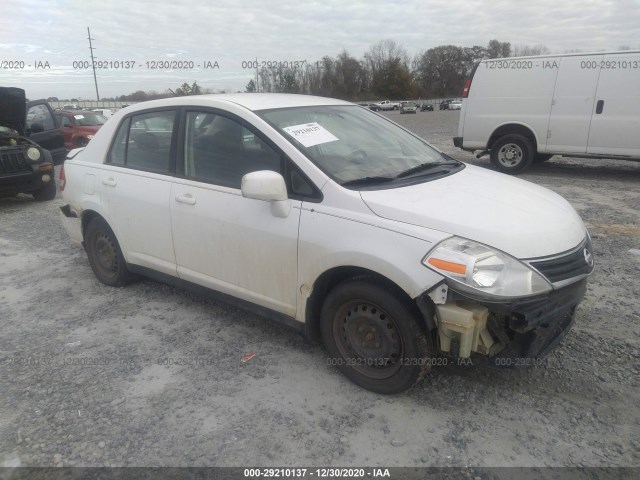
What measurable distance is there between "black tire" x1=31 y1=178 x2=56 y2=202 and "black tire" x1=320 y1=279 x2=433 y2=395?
305 inches

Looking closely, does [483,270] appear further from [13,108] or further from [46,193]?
[13,108]

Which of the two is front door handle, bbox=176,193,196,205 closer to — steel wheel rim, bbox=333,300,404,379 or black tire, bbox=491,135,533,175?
steel wheel rim, bbox=333,300,404,379

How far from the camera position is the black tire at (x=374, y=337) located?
2.53 meters

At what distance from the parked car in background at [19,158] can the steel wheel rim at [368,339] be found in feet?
24.7

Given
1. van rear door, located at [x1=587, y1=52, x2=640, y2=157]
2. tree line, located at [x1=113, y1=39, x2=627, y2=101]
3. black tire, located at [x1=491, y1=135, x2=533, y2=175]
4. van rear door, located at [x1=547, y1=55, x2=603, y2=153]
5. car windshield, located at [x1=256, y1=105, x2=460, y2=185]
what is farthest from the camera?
tree line, located at [x1=113, y1=39, x2=627, y2=101]

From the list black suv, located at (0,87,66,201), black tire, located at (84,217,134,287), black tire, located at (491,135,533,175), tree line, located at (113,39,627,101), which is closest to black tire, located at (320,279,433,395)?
black tire, located at (84,217,134,287)

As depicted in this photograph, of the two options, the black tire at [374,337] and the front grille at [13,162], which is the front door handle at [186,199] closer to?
the black tire at [374,337]

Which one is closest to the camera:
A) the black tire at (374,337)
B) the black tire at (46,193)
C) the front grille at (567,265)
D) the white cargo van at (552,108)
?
the front grille at (567,265)

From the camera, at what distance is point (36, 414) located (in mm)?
2723

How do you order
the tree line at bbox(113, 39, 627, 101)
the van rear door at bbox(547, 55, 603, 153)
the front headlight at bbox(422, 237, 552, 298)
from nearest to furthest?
the front headlight at bbox(422, 237, 552, 298)
the van rear door at bbox(547, 55, 603, 153)
the tree line at bbox(113, 39, 627, 101)

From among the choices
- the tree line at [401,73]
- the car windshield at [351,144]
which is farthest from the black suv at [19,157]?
the tree line at [401,73]

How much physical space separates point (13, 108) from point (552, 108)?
997 centimetres

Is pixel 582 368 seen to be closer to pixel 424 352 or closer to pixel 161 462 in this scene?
pixel 424 352

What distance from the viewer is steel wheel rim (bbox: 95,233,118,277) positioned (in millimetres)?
4359
